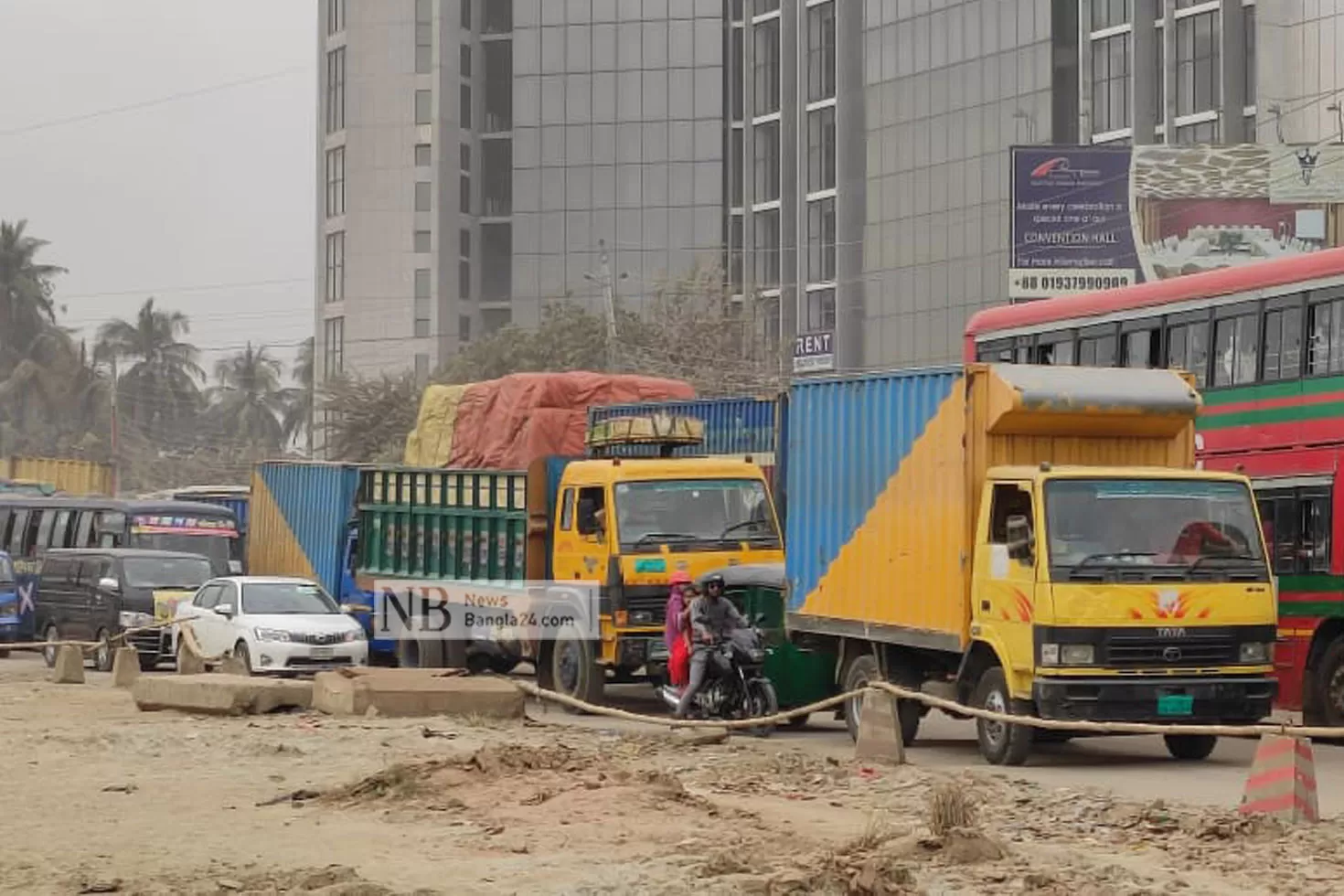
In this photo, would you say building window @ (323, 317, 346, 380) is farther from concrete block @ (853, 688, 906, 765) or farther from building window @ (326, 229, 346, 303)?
concrete block @ (853, 688, 906, 765)

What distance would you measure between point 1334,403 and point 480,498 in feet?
35.2

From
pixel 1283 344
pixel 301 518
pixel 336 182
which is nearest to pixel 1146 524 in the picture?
pixel 1283 344

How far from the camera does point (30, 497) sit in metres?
46.9

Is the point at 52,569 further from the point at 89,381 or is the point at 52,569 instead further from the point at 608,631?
the point at 89,381

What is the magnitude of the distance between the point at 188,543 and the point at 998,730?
80.5 feet

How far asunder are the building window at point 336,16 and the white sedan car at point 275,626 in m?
84.0

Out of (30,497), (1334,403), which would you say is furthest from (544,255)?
(1334,403)

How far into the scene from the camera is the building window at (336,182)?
361 ft

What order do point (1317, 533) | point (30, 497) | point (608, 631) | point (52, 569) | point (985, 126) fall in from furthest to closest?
point (985, 126), point (30, 497), point (52, 569), point (608, 631), point (1317, 533)

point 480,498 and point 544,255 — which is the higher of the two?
point 544,255

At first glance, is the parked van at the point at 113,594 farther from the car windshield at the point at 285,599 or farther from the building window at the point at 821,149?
the building window at the point at 821,149

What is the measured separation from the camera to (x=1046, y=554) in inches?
666

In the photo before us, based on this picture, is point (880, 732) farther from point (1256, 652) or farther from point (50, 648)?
point (50, 648)

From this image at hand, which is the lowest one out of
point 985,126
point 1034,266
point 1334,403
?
point 1334,403
